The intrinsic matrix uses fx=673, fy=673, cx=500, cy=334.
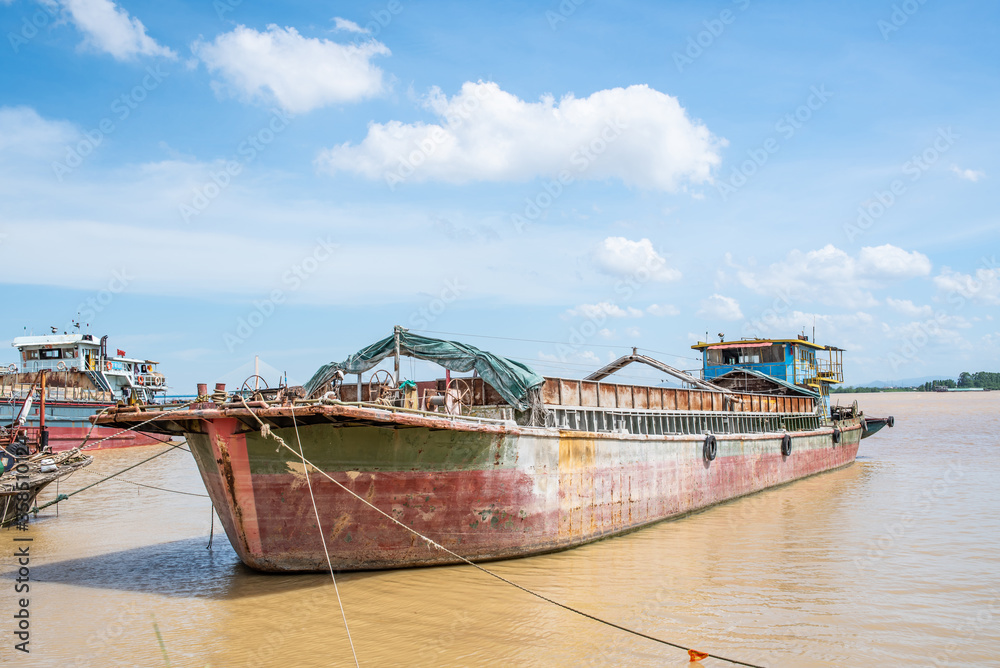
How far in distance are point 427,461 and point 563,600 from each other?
2892 mm

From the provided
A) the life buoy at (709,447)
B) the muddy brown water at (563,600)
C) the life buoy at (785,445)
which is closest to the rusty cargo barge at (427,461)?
the muddy brown water at (563,600)

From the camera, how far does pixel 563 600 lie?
31.7 ft

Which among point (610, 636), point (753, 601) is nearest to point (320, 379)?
point (610, 636)

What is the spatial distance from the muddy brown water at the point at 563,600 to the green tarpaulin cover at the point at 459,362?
3.02 meters

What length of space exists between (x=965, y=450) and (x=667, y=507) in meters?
23.7

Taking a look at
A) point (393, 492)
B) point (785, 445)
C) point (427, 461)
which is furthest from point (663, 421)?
point (393, 492)

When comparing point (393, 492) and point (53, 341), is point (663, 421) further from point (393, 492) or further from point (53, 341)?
point (53, 341)

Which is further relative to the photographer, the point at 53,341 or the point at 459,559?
the point at 53,341

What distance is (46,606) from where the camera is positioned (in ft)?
31.7

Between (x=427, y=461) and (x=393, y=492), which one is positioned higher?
(x=427, y=461)

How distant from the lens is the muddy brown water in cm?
789

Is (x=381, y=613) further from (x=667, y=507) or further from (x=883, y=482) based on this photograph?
(x=883, y=482)

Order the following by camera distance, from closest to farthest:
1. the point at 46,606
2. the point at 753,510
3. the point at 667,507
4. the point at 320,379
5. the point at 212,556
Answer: the point at 46,606 < the point at 212,556 < the point at 320,379 < the point at 667,507 < the point at 753,510

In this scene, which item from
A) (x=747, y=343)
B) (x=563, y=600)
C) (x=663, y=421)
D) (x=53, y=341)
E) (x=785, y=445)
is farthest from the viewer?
(x=53, y=341)
